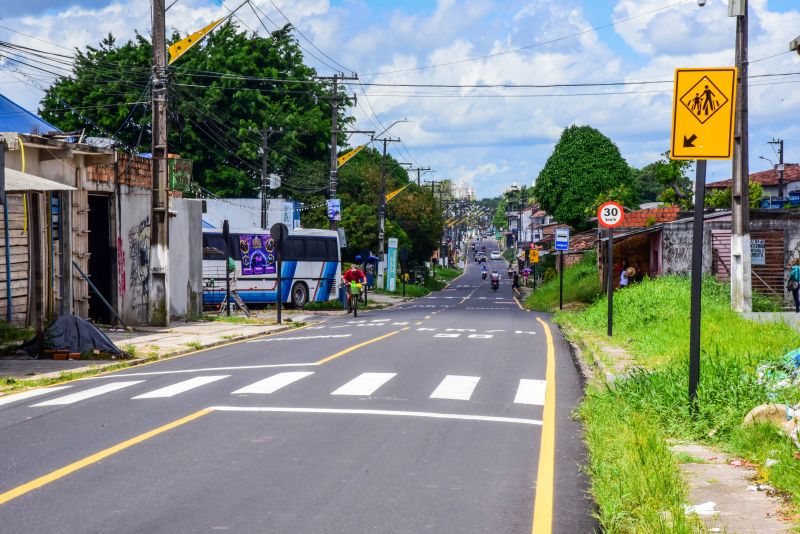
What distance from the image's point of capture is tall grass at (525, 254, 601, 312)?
4509 cm

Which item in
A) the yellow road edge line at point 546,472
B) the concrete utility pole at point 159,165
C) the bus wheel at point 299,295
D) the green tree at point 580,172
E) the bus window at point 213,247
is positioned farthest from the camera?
the green tree at point 580,172

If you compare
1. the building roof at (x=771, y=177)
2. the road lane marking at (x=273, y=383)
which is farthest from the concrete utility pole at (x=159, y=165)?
the building roof at (x=771, y=177)

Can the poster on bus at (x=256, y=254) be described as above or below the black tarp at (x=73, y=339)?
above

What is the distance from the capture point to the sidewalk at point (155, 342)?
1638cm

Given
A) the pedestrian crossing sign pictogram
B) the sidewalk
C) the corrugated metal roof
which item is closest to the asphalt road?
the sidewalk

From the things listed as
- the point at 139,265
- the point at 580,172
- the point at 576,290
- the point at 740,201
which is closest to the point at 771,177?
the point at 580,172

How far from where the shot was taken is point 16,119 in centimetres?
2444

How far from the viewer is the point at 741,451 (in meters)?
8.84

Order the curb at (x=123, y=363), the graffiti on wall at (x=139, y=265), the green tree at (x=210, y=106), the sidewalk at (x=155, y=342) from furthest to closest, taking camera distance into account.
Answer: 1. the green tree at (x=210, y=106)
2. the graffiti on wall at (x=139, y=265)
3. the sidewalk at (x=155, y=342)
4. the curb at (x=123, y=363)

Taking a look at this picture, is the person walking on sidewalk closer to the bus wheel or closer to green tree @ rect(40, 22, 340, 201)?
the bus wheel

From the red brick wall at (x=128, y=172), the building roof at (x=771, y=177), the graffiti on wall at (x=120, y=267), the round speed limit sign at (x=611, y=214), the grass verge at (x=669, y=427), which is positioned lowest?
the grass verge at (x=669, y=427)

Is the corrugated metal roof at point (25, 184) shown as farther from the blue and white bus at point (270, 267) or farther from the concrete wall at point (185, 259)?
the blue and white bus at point (270, 267)

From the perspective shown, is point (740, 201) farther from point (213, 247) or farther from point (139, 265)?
point (213, 247)

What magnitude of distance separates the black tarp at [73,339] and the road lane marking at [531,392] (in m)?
7.94
